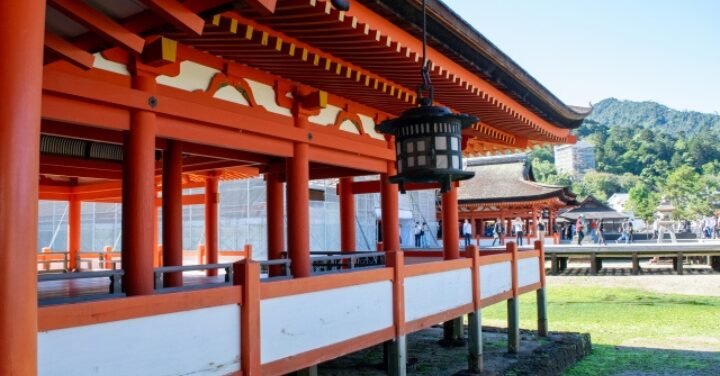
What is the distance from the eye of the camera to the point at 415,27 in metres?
5.86

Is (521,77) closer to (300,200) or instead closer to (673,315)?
(300,200)

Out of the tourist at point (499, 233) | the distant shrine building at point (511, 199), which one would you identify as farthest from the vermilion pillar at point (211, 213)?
the tourist at point (499, 233)

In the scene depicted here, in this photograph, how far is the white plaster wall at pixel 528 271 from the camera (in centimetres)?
1026

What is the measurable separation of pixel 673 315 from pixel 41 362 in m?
16.6

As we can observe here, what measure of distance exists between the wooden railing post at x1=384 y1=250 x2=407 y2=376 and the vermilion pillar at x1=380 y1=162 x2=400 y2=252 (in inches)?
96.0

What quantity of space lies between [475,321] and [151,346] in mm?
5594

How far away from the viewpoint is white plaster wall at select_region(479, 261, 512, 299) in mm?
8742

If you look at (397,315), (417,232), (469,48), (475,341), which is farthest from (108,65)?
(417,232)

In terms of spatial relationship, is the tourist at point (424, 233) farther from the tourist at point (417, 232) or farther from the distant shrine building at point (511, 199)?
the distant shrine building at point (511, 199)

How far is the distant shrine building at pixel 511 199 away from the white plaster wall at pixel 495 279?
2489 cm

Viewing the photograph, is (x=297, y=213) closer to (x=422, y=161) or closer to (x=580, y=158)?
(x=422, y=161)

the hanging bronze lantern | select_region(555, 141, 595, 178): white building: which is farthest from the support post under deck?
select_region(555, 141, 595, 178): white building

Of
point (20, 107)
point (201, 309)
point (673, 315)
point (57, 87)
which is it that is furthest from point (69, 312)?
point (673, 315)

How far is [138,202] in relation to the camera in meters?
4.93
